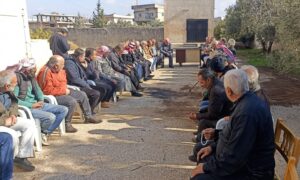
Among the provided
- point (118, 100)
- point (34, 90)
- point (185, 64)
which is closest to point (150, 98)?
point (118, 100)

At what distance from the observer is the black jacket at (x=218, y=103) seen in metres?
4.20

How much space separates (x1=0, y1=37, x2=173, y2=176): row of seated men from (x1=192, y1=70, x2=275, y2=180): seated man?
234 centimetres

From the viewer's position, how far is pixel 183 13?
26156 mm

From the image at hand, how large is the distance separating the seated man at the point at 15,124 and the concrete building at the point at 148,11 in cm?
5790

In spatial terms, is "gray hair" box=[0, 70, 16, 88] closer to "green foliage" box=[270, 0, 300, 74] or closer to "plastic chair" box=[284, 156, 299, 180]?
"plastic chair" box=[284, 156, 299, 180]

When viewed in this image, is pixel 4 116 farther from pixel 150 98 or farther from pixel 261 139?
pixel 150 98

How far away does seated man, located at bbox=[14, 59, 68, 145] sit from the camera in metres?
5.02

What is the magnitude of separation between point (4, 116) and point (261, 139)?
9.67 ft

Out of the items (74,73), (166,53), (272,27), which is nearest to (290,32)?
(74,73)

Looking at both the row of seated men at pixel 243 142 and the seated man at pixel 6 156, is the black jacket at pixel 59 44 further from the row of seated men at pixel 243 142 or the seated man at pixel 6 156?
the row of seated men at pixel 243 142

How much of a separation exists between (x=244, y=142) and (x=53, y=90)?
4.01 metres

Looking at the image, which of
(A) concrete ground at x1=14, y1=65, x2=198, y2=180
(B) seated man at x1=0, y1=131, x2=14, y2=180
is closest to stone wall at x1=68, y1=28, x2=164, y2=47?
(A) concrete ground at x1=14, y1=65, x2=198, y2=180

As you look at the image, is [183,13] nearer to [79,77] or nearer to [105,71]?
[105,71]

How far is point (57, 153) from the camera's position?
4.95 m
